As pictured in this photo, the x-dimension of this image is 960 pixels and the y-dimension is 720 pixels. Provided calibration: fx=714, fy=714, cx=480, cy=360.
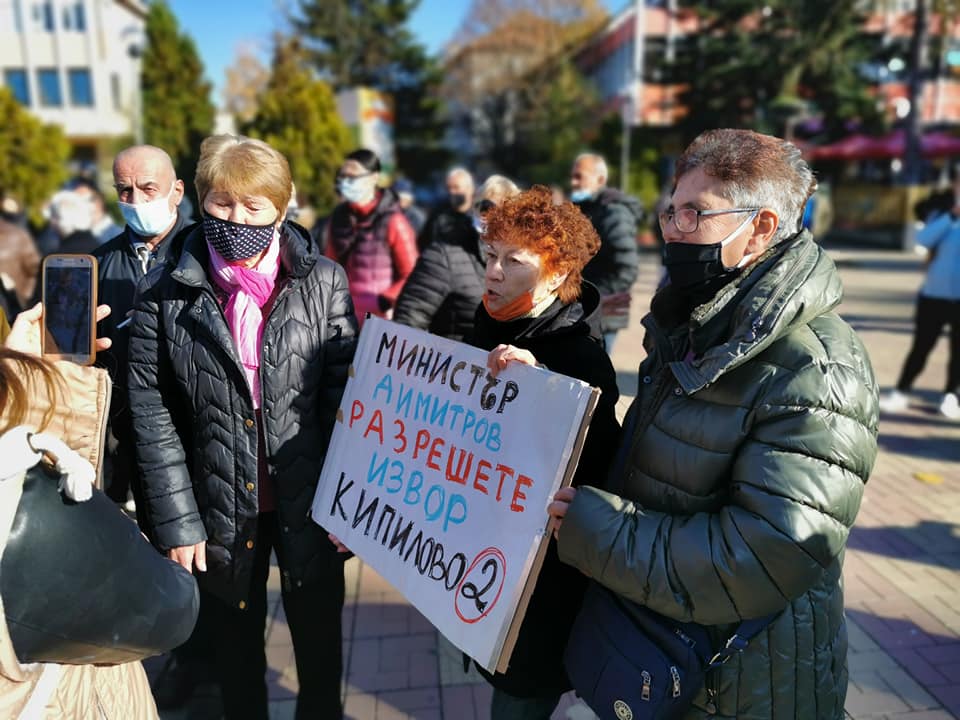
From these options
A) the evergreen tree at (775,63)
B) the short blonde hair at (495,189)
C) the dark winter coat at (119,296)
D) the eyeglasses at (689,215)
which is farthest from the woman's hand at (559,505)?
the evergreen tree at (775,63)

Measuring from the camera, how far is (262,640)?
2469 millimetres

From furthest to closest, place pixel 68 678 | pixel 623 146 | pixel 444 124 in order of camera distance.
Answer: pixel 444 124, pixel 623 146, pixel 68 678

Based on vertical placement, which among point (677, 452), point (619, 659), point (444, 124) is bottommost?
point (619, 659)

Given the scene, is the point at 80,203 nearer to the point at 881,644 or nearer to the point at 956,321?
the point at 881,644

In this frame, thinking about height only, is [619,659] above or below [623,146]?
below

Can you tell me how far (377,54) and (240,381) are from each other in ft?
135

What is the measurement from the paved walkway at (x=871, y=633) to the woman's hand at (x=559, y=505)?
41cm

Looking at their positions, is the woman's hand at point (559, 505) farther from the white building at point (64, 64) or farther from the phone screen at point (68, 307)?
the white building at point (64, 64)

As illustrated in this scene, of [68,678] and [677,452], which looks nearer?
[68,678]

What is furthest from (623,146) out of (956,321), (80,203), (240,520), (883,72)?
(240,520)

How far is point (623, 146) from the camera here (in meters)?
23.4

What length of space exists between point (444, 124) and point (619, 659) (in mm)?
38323

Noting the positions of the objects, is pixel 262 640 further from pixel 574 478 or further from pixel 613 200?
pixel 613 200

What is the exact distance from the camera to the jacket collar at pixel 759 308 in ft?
4.57
